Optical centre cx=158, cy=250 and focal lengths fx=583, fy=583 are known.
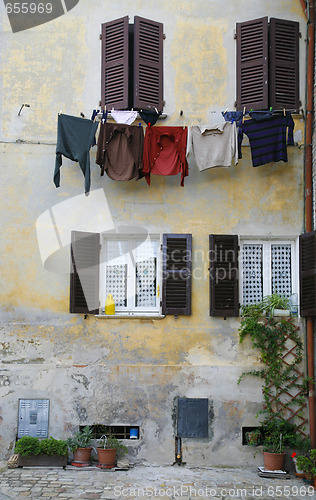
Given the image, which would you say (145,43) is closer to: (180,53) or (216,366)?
(180,53)

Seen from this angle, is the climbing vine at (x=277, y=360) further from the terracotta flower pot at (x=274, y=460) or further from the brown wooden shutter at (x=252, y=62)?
the brown wooden shutter at (x=252, y=62)

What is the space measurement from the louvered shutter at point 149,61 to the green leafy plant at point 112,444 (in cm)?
573

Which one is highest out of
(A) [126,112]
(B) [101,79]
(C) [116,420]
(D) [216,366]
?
(B) [101,79]

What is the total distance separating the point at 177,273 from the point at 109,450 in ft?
10.3

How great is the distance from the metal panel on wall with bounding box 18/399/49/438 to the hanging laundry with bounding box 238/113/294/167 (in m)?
5.51

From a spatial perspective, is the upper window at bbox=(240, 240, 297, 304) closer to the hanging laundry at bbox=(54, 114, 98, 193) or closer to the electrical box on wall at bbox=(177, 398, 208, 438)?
the electrical box on wall at bbox=(177, 398, 208, 438)

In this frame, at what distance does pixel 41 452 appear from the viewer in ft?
31.0

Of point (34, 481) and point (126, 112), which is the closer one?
point (34, 481)

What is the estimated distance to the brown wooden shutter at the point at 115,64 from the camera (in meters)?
10.4

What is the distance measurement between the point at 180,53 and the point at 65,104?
2.29 meters

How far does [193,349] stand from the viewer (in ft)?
33.0

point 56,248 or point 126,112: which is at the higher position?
point 126,112

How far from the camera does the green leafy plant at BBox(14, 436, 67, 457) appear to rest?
936cm

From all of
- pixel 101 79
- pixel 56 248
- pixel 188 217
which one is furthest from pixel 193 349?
pixel 101 79
